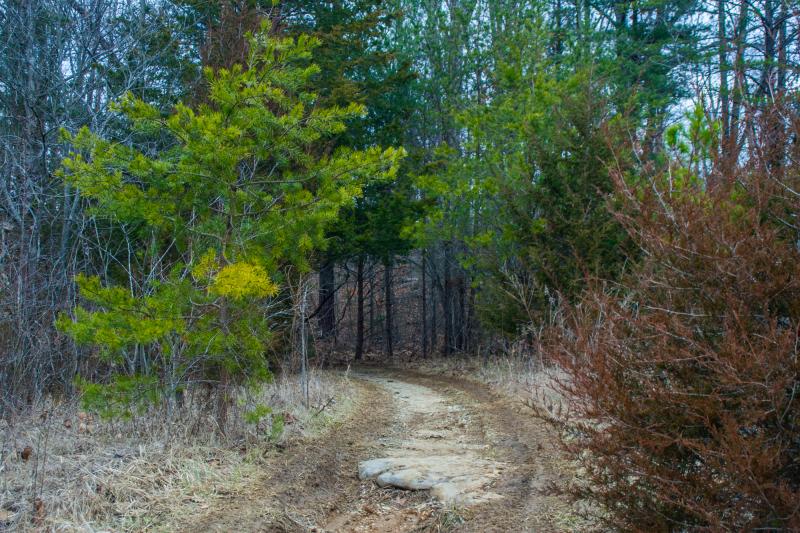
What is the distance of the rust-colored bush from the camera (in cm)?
274

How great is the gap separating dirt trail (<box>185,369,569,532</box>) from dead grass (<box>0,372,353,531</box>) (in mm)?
280

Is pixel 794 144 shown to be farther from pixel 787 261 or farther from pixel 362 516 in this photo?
pixel 362 516

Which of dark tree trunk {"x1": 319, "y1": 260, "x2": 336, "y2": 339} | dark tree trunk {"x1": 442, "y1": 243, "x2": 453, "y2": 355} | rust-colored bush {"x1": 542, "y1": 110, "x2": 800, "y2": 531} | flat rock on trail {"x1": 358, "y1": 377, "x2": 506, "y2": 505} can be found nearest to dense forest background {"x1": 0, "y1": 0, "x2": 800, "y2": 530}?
rust-colored bush {"x1": 542, "y1": 110, "x2": 800, "y2": 531}

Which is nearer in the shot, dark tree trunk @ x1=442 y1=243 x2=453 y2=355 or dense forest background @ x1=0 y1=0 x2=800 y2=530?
dense forest background @ x1=0 y1=0 x2=800 y2=530

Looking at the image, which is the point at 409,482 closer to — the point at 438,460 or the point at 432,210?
the point at 438,460

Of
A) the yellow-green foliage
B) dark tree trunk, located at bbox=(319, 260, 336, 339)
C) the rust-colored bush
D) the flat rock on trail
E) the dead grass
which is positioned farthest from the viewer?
dark tree trunk, located at bbox=(319, 260, 336, 339)

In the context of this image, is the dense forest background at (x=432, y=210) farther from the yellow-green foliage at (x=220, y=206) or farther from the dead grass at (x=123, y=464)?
the dead grass at (x=123, y=464)

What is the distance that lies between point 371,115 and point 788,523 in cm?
1647

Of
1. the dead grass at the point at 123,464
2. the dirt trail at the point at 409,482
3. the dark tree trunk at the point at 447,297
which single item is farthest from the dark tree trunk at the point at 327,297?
the dead grass at the point at 123,464

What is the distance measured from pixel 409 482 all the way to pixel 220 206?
11.6ft

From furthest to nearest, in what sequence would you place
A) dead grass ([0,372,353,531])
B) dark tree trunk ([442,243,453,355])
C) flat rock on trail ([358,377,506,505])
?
dark tree trunk ([442,243,453,355]) → flat rock on trail ([358,377,506,505]) → dead grass ([0,372,353,531])

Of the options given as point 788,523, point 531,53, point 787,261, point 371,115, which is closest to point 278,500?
point 788,523

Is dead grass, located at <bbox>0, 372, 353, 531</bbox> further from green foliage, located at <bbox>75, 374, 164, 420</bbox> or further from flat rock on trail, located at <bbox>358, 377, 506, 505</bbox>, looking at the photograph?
flat rock on trail, located at <bbox>358, 377, 506, 505</bbox>

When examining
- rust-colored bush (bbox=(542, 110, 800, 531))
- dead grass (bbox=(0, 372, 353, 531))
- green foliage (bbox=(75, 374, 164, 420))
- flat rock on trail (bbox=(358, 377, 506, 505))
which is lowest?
flat rock on trail (bbox=(358, 377, 506, 505))
